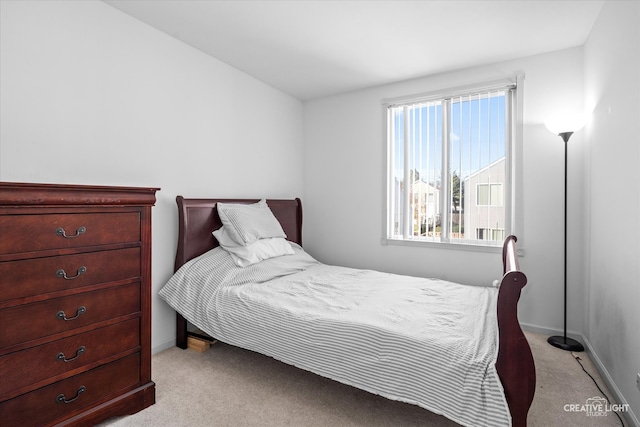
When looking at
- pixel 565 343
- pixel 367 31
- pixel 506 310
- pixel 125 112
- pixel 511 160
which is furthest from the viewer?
pixel 511 160

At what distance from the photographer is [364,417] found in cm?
185

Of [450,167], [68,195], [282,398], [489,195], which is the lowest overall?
[282,398]

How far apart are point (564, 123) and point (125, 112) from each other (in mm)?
3411

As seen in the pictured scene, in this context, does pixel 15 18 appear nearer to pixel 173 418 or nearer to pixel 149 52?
pixel 149 52

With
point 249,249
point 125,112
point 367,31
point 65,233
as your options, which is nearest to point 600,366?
point 249,249

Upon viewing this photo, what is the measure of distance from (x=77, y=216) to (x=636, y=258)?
113 inches

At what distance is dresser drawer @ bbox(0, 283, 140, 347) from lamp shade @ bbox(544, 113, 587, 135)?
10.8 ft

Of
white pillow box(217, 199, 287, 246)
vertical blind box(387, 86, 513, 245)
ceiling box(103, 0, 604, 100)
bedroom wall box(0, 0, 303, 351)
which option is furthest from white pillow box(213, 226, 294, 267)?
ceiling box(103, 0, 604, 100)

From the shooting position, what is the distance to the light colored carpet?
1813 mm

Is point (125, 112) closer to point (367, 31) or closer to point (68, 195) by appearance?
point (68, 195)

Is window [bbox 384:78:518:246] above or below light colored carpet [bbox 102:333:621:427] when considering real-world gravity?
above

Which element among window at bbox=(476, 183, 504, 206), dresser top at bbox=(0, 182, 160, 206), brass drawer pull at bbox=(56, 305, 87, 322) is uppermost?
window at bbox=(476, 183, 504, 206)

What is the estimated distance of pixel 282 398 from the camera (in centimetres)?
203

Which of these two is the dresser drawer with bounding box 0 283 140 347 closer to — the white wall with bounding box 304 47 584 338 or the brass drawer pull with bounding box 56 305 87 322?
the brass drawer pull with bounding box 56 305 87 322
